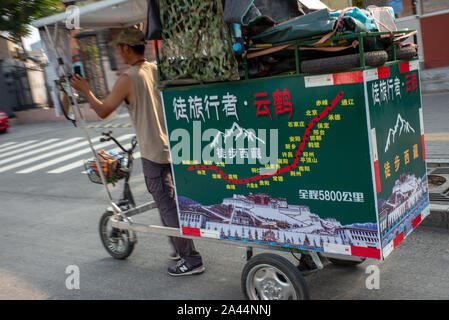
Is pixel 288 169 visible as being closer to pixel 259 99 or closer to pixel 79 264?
pixel 259 99

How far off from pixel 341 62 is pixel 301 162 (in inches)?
28.3

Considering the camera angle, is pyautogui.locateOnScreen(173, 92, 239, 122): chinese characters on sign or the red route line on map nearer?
the red route line on map

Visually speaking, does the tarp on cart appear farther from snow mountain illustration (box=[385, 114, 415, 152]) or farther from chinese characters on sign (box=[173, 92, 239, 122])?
snow mountain illustration (box=[385, 114, 415, 152])

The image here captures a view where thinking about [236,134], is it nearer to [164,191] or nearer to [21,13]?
[164,191]

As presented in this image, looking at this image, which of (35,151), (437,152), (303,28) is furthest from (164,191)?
(35,151)

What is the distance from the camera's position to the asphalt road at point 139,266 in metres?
4.05

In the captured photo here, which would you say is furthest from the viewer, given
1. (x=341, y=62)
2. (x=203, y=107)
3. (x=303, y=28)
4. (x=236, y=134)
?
(x=203, y=107)

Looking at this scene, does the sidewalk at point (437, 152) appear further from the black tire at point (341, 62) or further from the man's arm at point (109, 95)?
the man's arm at point (109, 95)

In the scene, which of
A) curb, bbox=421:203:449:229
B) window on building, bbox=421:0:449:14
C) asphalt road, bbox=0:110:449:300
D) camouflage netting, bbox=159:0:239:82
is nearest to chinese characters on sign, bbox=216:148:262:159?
camouflage netting, bbox=159:0:239:82

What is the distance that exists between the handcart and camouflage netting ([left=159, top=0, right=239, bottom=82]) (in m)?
0.12

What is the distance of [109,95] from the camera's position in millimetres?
4262

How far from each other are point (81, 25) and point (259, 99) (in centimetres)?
202

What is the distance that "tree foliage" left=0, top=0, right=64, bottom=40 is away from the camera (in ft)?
19.8
